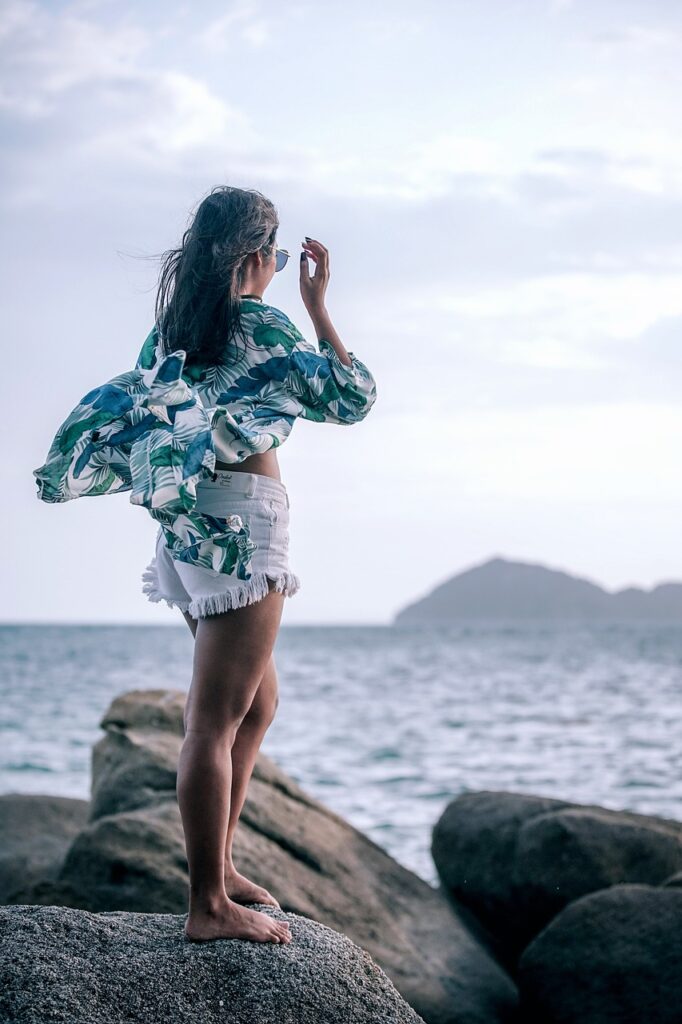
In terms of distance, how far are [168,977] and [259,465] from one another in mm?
1450

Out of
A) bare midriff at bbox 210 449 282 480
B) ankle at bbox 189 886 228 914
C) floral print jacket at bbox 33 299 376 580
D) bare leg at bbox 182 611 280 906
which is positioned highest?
floral print jacket at bbox 33 299 376 580

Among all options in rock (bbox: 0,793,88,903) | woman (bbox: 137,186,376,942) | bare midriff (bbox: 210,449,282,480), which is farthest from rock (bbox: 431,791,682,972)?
bare midriff (bbox: 210,449,282,480)

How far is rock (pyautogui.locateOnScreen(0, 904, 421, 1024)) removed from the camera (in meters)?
2.96

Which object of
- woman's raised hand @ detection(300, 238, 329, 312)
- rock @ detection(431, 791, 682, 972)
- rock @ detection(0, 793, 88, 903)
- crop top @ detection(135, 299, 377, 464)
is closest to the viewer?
crop top @ detection(135, 299, 377, 464)

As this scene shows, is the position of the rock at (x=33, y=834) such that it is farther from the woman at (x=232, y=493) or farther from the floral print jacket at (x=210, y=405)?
the floral print jacket at (x=210, y=405)

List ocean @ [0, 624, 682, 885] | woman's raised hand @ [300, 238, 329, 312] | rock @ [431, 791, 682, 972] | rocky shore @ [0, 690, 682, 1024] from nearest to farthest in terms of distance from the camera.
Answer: rocky shore @ [0, 690, 682, 1024] < woman's raised hand @ [300, 238, 329, 312] < rock @ [431, 791, 682, 972] < ocean @ [0, 624, 682, 885]

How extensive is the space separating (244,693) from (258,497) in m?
0.58

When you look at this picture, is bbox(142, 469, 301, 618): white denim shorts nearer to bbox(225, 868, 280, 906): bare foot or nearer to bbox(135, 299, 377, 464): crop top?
bbox(135, 299, 377, 464): crop top

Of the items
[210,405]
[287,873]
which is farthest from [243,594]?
[287,873]

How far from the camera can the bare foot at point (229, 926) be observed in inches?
130

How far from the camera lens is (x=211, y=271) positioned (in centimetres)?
344

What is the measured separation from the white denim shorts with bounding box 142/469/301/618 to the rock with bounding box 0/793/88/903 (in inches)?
145

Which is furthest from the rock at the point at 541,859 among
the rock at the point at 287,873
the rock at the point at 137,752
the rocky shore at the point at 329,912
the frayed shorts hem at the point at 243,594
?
the frayed shorts hem at the point at 243,594

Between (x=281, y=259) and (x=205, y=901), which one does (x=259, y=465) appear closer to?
(x=281, y=259)
